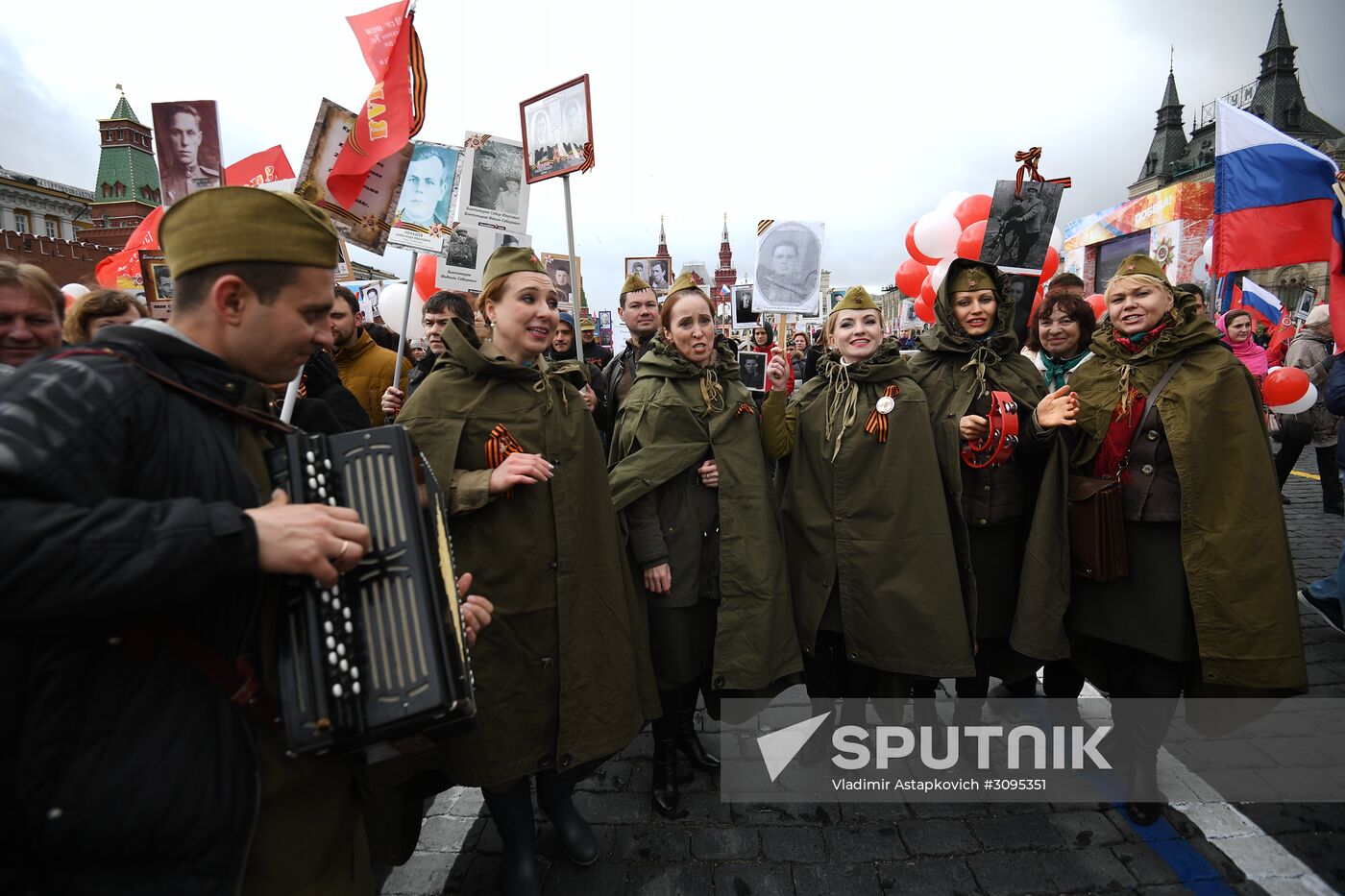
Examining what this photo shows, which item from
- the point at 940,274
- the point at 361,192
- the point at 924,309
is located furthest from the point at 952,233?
the point at 361,192

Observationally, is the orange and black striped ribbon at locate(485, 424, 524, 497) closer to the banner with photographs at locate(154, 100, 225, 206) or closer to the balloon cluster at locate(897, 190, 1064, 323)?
the banner with photographs at locate(154, 100, 225, 206)

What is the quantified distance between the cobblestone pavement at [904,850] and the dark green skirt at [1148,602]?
798 millimetres

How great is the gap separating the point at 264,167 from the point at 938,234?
747cm

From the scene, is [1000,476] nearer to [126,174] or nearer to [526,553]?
[526,553]

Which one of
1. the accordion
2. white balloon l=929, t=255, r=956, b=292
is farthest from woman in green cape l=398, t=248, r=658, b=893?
white balloon l=929, t=255, r=956, b=292

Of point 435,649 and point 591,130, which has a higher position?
point 591,130

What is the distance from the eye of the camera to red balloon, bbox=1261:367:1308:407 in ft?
21.6

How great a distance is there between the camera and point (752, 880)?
106 inches

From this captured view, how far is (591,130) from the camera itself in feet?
15.4

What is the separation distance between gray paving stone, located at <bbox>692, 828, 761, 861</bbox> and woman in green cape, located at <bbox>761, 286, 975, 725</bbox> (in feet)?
3.02

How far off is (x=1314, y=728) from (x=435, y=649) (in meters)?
4.70

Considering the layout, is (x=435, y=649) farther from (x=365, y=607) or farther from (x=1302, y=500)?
(x=1302, y=500)

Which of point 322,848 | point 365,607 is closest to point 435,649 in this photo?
point 365,607

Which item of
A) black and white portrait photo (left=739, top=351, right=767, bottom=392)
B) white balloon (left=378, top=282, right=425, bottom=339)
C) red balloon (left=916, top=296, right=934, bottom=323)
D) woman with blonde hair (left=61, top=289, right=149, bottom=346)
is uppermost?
white balloon (left=378, top=282, right=425, bottom=339)
